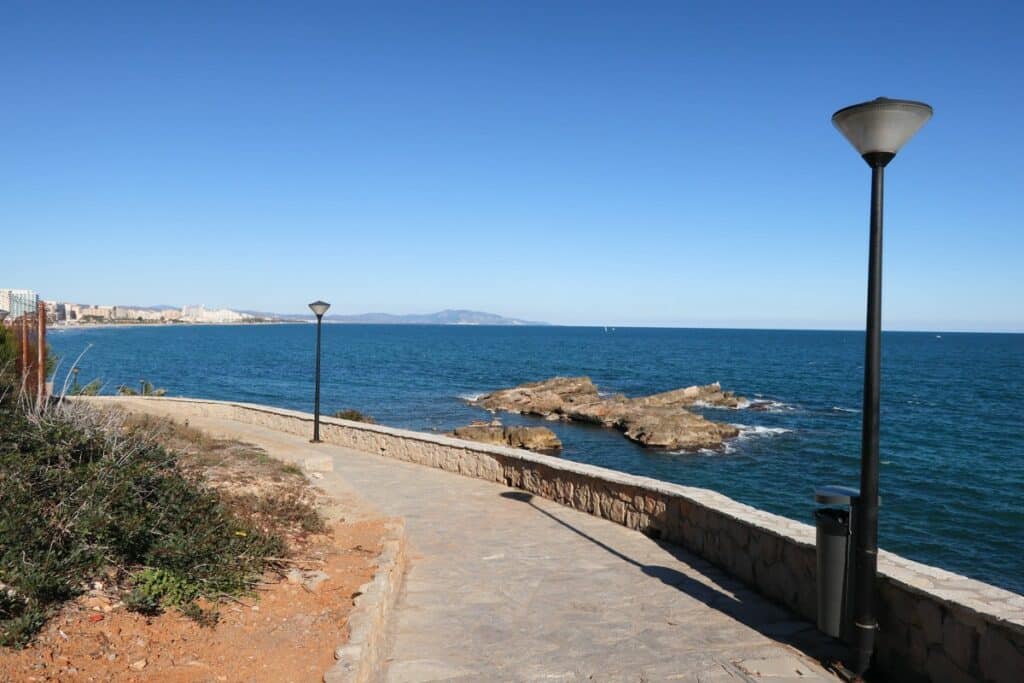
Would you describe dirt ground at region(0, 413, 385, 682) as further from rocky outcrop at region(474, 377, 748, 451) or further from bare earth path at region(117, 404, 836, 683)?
rocky outcrop at region(474, 377, 748, 451)

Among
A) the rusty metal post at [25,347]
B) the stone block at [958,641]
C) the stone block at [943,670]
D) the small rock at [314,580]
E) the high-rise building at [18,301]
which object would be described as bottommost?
the small rock at [314,580]

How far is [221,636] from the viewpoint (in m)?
5.14

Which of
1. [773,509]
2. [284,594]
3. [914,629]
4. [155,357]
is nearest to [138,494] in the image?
[284,594]

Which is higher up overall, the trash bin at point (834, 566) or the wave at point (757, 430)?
the trash bin at point (834, 566)

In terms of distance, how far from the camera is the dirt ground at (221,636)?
4328mm

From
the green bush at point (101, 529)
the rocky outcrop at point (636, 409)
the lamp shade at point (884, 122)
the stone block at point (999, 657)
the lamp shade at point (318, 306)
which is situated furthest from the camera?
the rocky outcrop at point (636, 409)

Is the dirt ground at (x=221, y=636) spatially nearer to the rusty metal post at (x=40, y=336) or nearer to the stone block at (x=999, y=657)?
the stone block at (x=999, y=657)

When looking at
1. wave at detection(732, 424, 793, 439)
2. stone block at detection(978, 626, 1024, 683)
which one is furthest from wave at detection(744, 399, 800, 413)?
stone block at detection(978, 626, 1024, 683)

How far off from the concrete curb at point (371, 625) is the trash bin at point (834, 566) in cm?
302

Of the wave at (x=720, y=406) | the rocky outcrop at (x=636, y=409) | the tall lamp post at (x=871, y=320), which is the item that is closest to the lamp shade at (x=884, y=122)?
the tall lamp post at (x=871, y=320)

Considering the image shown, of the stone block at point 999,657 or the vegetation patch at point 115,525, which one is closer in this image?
the stone block at point 999,657

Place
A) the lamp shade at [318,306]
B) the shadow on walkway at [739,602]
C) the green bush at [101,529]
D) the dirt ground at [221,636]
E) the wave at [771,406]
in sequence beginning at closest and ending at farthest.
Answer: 1. the dirt ground at [221,636]
2. the green bush at [101,529]
3. the shadow on walkway at [739,602]
4. the lamp shade at [318,306]
5. the wave at [771,406]

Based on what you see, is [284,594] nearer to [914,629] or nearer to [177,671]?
[177,671]

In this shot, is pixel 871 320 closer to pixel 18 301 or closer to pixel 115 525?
pixel 115 525
